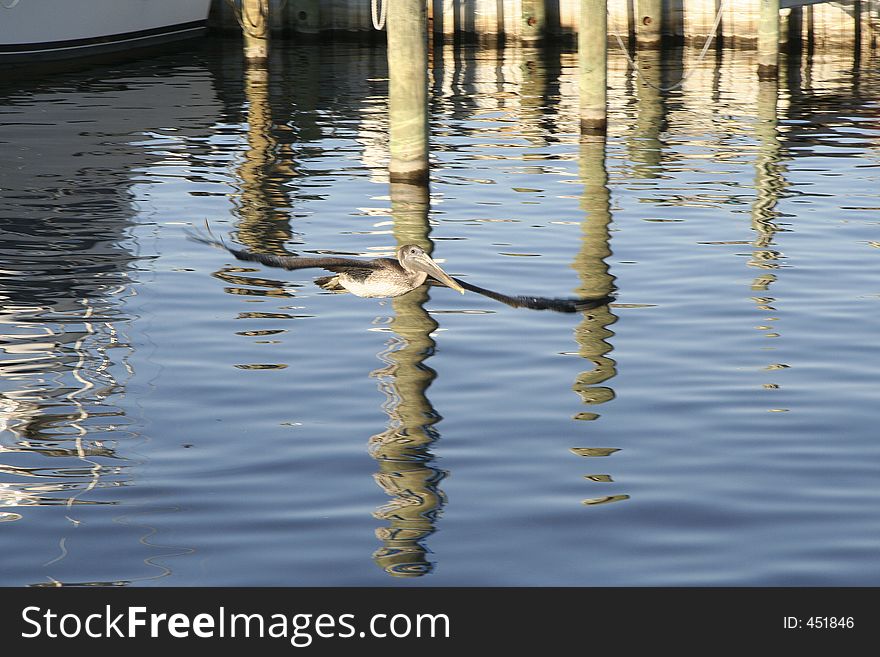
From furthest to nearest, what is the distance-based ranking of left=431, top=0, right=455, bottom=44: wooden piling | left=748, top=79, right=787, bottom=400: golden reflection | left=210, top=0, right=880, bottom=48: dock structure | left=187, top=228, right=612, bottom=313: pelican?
left=431, top=0, right=455, bottom=44: wooden piling < left=210, top=0, right=880, bottom=48: dock structure < left=748, top=79, right=787, bottom=400: golden reflection < left=187, top=228, right=612, bottom=313: pelican

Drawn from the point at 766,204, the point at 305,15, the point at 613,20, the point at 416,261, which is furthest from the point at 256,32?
the point at 416,261

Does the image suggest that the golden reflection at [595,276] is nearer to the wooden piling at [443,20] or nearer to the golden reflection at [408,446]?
the golden reflection at [408,446]

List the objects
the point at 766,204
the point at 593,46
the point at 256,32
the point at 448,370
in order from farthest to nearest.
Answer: the point at 256,32 → the point at 593,46 → the point at 766,204 → the point at 448,370

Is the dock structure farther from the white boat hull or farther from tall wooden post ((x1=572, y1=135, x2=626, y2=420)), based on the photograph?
tall wooden post ((x1=572, y1=135, x2=626, y2=420))

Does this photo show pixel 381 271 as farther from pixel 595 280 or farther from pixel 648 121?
pixel 648 121

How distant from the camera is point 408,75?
1423cm

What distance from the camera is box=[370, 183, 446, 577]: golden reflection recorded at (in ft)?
20.6

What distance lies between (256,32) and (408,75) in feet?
46.3

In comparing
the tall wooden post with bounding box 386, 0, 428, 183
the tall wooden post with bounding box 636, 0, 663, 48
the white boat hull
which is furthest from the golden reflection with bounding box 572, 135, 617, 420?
the tall wooden post with bounding box 636, 0, 663, 48

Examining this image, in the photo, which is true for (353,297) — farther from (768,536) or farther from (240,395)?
(768,536)

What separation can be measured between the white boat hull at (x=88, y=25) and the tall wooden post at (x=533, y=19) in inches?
299

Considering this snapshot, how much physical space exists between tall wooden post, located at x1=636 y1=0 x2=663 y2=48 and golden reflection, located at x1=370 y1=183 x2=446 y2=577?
2021 centimetres

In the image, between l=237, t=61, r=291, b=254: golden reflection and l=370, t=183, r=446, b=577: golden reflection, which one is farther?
l=237, t=61, r=291, b=254: golden reflection

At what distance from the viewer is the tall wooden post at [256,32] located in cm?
2738
